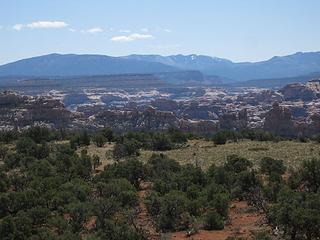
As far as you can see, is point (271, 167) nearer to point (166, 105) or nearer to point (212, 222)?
point (212, 222)

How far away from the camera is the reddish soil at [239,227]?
56.3 ft

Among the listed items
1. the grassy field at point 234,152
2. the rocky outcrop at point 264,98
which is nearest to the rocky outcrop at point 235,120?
the grassy field at point 234,152

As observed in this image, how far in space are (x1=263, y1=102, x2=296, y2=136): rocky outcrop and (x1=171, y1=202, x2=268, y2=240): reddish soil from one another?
63751 mm

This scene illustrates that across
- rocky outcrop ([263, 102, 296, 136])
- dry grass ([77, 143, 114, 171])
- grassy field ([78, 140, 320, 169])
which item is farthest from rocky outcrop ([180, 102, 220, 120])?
grassy field ([78, 140, 320, 169])

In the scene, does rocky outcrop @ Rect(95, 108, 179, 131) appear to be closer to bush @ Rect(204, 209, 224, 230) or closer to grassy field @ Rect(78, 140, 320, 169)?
grassy field @ Rect(78, 140, 320, 169)

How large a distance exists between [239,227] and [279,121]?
226ft

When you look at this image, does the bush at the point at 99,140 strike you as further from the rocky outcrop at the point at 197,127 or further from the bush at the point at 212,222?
the rocky outcrop at the point at 197,127

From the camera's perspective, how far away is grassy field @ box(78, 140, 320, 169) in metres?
32.9

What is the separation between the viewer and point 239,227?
59.8 feet

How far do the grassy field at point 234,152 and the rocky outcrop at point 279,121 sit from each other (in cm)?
4321

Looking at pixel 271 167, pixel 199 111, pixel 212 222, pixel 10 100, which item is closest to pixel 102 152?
pixel 271 167

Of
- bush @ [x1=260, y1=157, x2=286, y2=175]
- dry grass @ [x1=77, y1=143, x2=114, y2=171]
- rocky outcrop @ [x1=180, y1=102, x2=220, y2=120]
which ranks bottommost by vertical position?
rocky outcrop @ [x1=180, y1=102, x2=220, y2=120]

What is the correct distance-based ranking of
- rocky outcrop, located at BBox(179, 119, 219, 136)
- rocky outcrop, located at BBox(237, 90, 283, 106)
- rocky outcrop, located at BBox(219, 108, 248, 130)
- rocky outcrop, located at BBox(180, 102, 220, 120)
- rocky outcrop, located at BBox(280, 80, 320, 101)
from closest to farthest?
rocky outcrop, located at BBox(179, 119, 219, 136) → rocky outcrop, located at BBox(219, 108, 248, 130) → rocky outcrop, located at BBox(180, 102, 220, 120) → rocky outcrop, located at BBox(280, 80, 320, 101) → rocky outcrop, located at BBox(237, 90, 283, 106)

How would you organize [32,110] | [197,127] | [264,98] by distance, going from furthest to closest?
[264,98] < [32,110] < [197,127]
